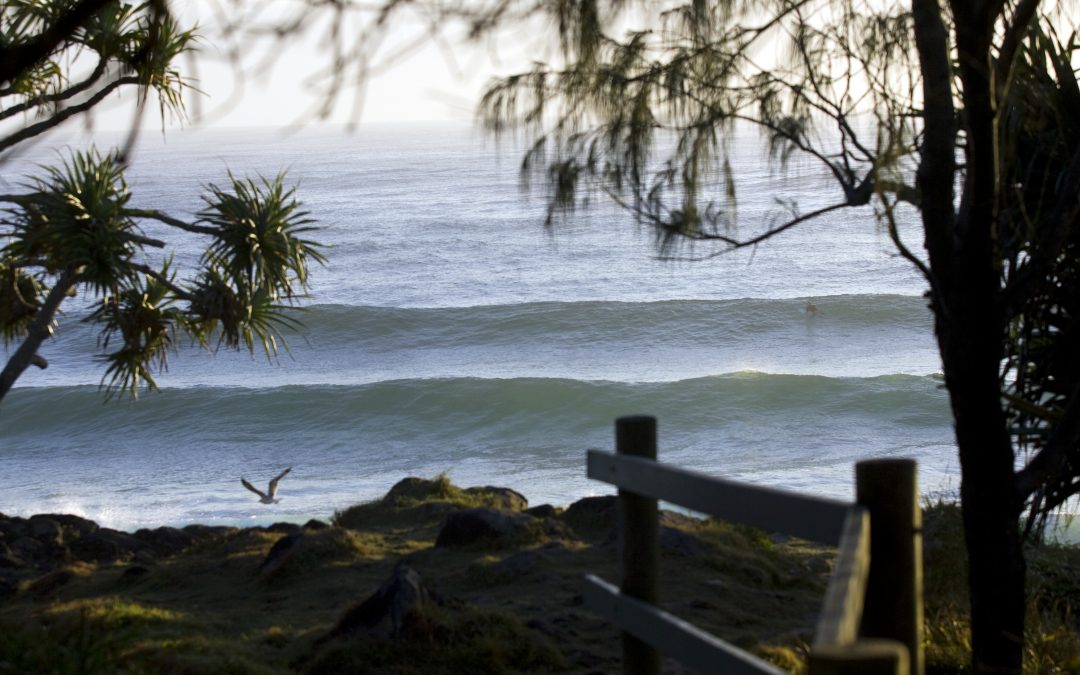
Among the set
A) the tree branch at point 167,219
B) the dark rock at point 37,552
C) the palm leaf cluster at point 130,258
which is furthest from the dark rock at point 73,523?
A: the tree branch at point 167,219

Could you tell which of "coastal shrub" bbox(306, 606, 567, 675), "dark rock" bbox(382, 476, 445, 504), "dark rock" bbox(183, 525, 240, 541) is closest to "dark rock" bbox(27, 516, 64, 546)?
"dark rock" bbox(183, 525, 240, 541)

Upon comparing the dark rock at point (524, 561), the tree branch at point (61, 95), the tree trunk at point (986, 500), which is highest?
the tree branch at point (61, 95)

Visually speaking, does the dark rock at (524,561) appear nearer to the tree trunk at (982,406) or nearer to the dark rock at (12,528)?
the tree trunk at (982,406)

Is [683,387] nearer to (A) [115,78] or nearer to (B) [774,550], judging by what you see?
(B) [774,550]

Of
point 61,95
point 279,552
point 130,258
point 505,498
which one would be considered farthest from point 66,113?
point 505,498

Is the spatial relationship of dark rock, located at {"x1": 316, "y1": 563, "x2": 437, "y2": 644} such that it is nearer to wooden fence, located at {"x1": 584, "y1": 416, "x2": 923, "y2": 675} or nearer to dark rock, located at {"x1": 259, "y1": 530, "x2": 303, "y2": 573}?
wooden fence, located at {"x1": 584, "y1": 416, "x2": 923, "y2": 675}

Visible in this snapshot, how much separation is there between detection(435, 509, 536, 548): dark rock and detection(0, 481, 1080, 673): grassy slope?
101 millimetres

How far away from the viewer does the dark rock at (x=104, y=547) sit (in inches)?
346

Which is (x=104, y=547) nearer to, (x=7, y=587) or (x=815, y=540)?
(x=7, y=587)

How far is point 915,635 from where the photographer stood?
2.46 meters

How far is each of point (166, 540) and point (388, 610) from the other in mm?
4888

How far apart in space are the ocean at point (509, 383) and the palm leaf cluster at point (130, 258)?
1.70 metres

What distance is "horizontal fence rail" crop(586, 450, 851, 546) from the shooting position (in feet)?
8.06

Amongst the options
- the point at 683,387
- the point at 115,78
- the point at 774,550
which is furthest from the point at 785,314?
the point at 115,78
